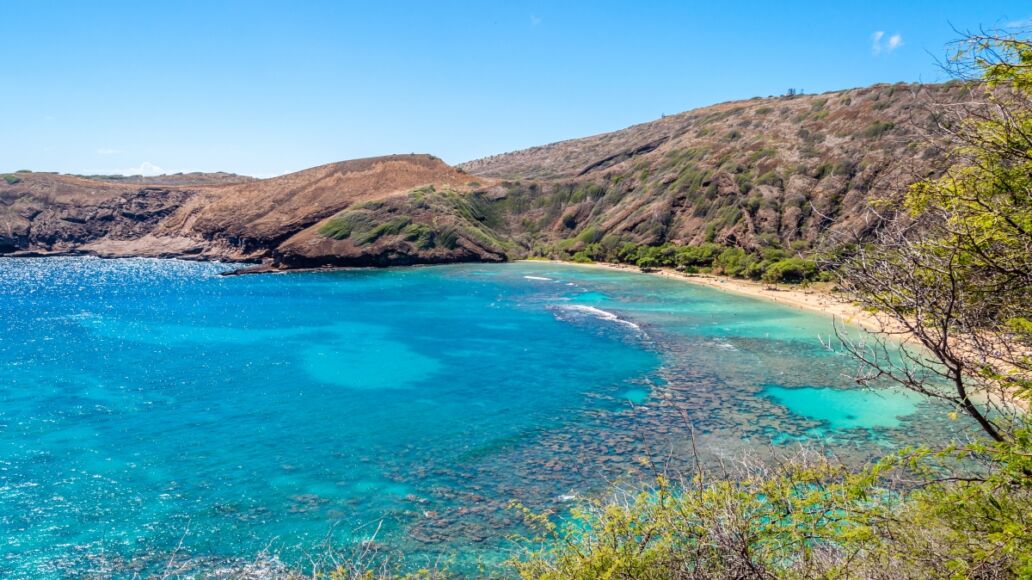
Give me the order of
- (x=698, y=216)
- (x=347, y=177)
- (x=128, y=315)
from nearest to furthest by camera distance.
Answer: (x=128, y=315) → (x=698, y=216) → (x=347, y=177)

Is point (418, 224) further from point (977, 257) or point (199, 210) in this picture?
point (977, 257)

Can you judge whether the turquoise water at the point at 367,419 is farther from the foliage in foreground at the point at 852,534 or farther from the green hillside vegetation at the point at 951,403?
the green hillside vegetation at the point at 951,403

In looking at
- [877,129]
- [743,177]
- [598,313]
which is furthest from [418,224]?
[877,129]

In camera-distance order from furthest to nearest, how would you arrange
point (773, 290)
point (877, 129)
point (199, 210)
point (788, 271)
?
point (199, 210) < point (877, 129) < point (788, 271) < point (773, 290)

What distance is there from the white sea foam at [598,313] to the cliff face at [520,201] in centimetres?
4471

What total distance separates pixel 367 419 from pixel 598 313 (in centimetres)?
3792

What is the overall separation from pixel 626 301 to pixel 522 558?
5819 cm

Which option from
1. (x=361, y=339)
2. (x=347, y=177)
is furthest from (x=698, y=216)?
(x=347, y=177)

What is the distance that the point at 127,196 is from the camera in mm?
169250

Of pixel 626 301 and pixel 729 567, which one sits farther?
pixel 626 301

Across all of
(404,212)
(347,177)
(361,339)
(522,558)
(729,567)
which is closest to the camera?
(729,567)

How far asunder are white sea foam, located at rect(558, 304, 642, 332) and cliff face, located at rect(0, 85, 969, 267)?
44.7 meters

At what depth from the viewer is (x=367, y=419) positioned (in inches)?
1355

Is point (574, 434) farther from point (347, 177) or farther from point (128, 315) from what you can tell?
point (347, 177)
